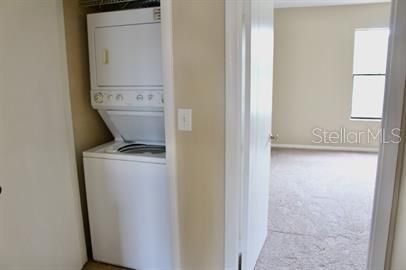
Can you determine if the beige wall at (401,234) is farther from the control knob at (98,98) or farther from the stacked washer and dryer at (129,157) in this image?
the control knob at (98,98)

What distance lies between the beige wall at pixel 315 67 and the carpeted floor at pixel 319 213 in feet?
2.59

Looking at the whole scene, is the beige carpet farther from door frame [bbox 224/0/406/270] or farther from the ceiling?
the ceiling

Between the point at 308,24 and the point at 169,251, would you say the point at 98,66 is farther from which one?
the point at 308,24

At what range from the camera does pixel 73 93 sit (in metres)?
2.13

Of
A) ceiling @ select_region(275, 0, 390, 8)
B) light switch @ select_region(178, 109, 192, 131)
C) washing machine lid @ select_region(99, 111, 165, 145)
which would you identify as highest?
ceiling @ select_region(275, 0, 390, 8)

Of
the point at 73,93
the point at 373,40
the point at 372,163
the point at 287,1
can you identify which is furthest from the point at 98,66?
the point at 373,40

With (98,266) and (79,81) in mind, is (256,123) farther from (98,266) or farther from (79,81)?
(98,266)

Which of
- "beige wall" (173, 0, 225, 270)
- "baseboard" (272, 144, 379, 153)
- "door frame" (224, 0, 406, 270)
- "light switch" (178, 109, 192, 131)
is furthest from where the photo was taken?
"baseboard" (272, 144, 379, 153)

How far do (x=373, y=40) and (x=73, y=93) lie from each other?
486 cm

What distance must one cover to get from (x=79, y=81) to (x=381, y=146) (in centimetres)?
191

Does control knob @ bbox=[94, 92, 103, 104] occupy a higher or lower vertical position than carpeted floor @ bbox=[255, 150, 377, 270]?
higher

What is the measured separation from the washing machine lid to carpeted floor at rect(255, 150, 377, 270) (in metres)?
1.20

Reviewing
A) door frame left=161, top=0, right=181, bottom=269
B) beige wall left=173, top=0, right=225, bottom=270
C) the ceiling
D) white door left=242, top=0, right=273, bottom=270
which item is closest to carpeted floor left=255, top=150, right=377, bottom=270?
white door left=242, top=0, right=273, bottom=270

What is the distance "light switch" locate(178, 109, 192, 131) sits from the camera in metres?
1.64
